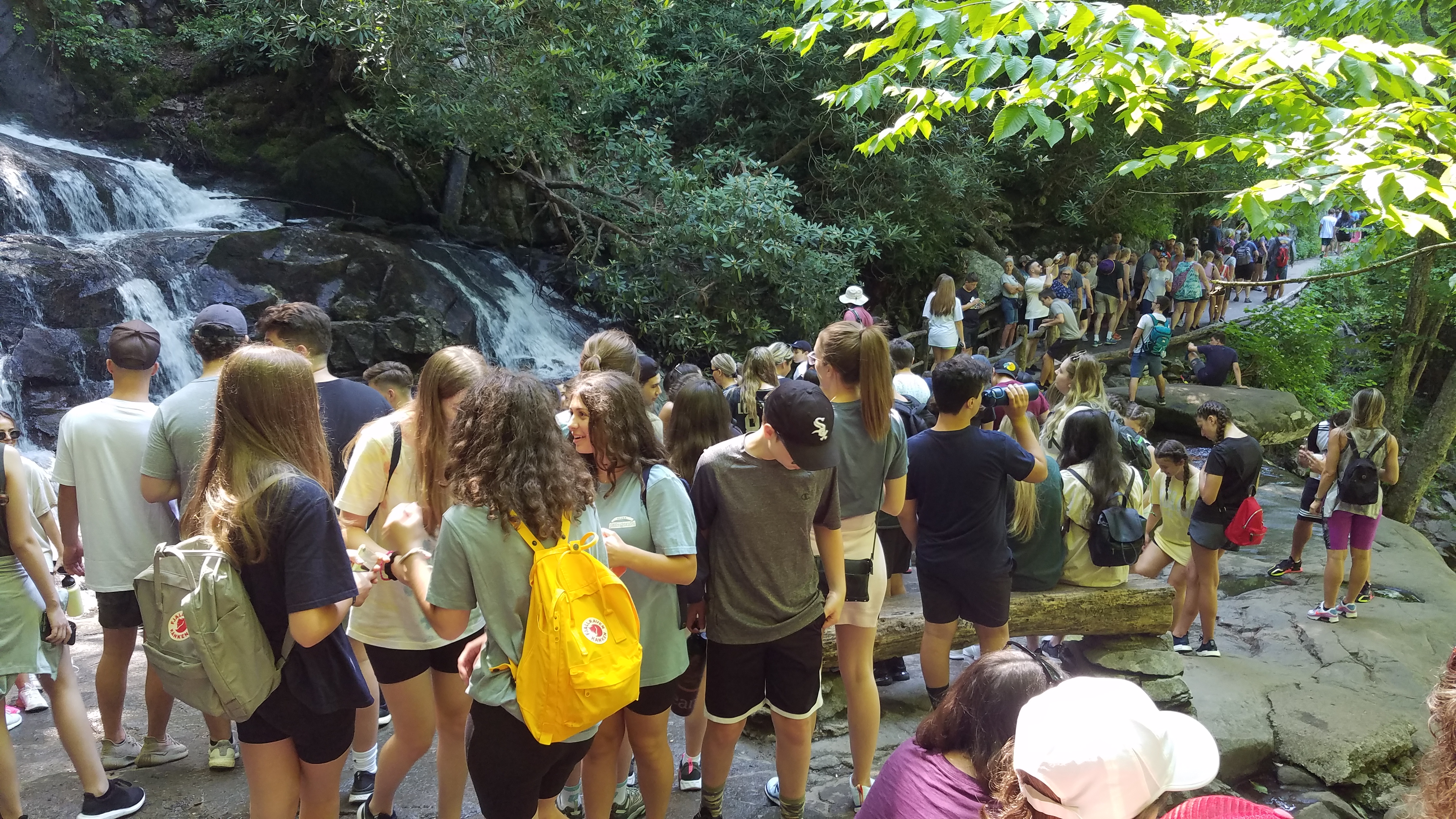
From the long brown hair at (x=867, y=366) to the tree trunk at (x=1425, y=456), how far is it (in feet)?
29.6

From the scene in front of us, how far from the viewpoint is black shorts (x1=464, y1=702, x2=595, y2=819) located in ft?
7.95

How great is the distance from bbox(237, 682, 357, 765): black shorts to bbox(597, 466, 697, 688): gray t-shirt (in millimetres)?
929

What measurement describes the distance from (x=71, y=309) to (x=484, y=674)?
8.88m

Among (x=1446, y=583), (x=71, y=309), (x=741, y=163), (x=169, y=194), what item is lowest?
(x=1446, y=583)

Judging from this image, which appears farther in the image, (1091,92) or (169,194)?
(169,194)

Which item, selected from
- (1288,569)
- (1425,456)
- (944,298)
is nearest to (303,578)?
(1288,569)

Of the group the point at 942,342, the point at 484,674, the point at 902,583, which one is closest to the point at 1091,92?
the point at 902,583

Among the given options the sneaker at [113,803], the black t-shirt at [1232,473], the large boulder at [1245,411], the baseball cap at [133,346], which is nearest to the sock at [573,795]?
the sneaker at [113,803]

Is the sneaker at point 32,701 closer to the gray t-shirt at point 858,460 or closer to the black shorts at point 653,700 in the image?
the black shorts at point 653,700

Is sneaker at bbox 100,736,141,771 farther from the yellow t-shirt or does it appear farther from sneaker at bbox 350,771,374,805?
the yellow t-shirt

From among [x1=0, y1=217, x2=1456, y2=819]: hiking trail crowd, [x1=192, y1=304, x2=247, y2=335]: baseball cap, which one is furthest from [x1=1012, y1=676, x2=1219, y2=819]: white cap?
[x1=192, y1=304, x2=247, y2=335]: baseball cap

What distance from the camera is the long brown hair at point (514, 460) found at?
7.62ft

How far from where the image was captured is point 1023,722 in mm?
1793

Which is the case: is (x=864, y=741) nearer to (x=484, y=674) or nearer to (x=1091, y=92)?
(x=484, y=674)
